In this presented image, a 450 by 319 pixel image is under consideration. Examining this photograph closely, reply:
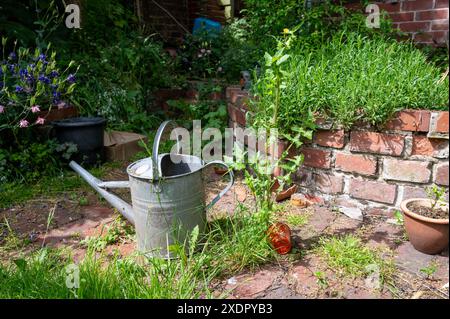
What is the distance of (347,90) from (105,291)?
5.36ft

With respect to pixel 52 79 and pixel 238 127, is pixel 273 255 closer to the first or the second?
pixel 238 127

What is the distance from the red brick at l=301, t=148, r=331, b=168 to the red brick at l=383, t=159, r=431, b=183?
0.33 m

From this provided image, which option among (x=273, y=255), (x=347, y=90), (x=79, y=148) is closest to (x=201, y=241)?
(x=273, y=255)

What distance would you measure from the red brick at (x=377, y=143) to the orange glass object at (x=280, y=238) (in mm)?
727

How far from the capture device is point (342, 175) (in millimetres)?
2346

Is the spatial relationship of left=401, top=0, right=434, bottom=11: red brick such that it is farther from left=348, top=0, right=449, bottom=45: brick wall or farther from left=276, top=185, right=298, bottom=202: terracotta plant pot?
left=276, top=185, right=298, bottom=202: terracotta plant pot

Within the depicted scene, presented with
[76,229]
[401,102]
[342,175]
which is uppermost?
[401,102]

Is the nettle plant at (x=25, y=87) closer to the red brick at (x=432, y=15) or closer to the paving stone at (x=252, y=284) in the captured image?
the paving stone at (x=252, y=284)

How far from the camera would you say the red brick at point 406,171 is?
2102 mm

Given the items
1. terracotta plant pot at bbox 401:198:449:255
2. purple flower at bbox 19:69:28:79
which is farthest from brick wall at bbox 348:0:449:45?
purple flower at bbox 19:69:28:79

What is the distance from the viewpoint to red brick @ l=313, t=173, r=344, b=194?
2.36 meters

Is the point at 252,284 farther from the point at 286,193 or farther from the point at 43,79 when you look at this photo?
the point at 43,79

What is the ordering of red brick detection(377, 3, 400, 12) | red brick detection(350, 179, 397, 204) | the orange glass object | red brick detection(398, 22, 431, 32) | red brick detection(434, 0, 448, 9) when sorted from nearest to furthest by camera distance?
the orange glass object → red brick detection(350, 179, 397, 204) → red brick detection(434, 0, 448, 9) → red brick detection(398, 22, 431, 32) → red brick detection(377, 3, 400, 12)

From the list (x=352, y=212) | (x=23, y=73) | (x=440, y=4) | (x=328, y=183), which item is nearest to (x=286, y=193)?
(x=328, y=183)
